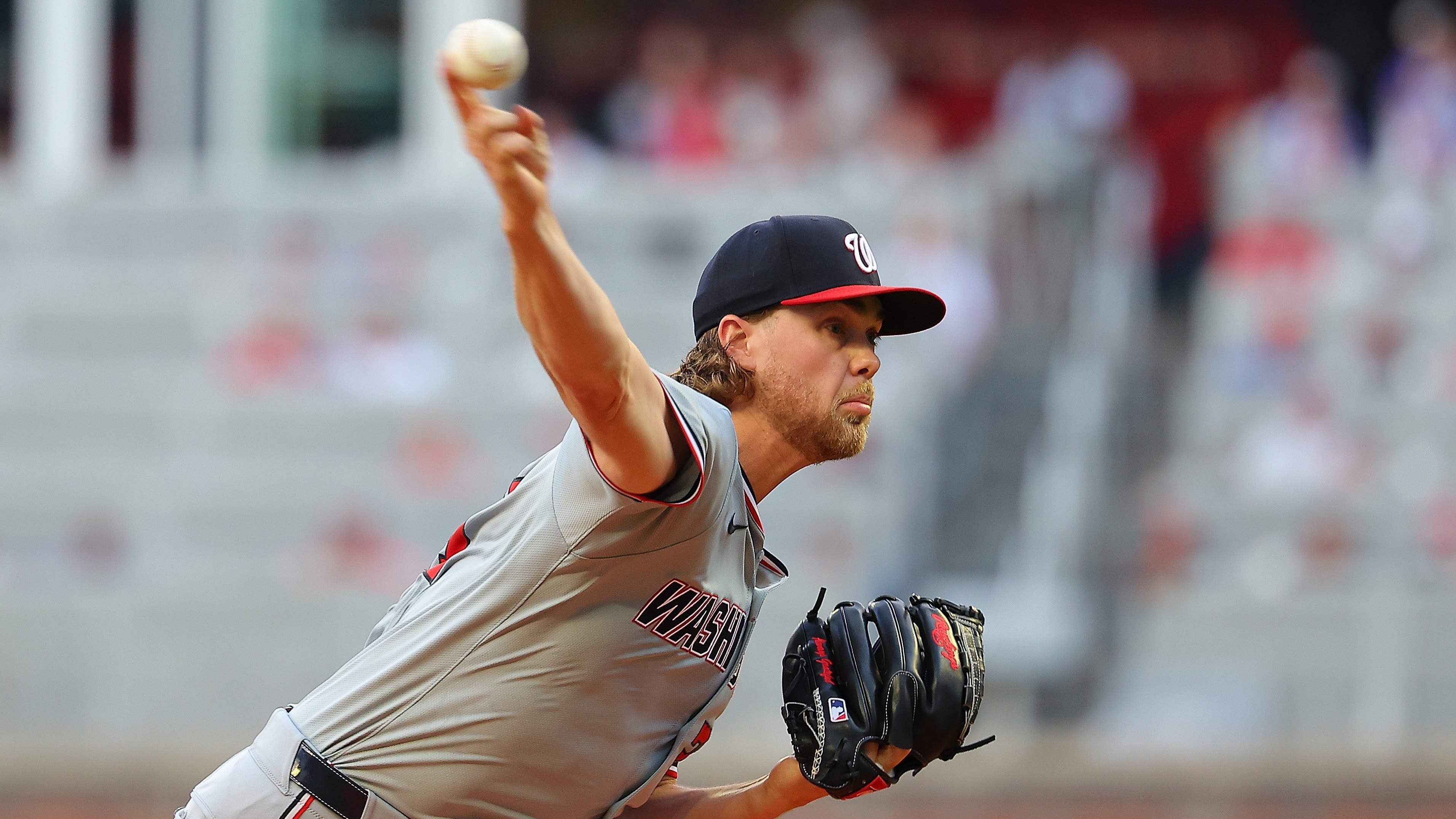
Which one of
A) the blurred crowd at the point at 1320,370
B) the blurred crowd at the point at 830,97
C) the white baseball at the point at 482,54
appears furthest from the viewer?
the blurred crowd at the point at 830,97

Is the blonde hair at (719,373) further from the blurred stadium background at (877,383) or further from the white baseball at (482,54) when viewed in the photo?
the blurred stadium background at (877,383)

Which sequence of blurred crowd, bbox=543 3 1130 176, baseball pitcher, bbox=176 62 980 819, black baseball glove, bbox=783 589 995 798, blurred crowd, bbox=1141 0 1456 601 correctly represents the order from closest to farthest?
baseball pitcher, bbox=176 62 980 819 → black baseball glove, bbox=783 589 995 798 → blurred crowd, bbox=1141 0 1456 601 → blurred crowd, bbox=543 3 1130 176

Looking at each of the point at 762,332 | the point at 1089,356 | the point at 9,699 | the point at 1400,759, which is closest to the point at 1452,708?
the point at 1400,759

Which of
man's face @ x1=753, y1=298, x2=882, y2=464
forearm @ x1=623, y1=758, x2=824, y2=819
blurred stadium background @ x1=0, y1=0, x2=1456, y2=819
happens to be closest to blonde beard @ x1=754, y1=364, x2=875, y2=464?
man's face @ x1=753, y1=298, x2=882, y2=464

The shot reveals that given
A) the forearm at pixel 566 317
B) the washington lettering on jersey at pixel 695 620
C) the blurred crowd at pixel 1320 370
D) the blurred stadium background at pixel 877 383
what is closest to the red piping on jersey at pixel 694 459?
the forearm at pixel 566 317

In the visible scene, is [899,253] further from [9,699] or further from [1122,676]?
[9,699]

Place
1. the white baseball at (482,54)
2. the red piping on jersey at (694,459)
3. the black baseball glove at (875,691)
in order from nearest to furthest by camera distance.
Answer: the white baseball at (482,54), the red piping on jersey at (694,459), the black baseball glove at (875,691)

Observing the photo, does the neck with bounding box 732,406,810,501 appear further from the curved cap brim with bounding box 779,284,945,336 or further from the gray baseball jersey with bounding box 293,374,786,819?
the curved cap brim with bounding box 779,284,945,336

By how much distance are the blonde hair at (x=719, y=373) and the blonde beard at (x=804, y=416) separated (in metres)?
0.03

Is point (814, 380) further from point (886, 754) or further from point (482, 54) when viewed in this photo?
point (482, 54)

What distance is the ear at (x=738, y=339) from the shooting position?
9.70 ft

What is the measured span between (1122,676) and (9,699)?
555cm

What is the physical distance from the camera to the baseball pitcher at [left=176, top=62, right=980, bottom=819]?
262 centimetres

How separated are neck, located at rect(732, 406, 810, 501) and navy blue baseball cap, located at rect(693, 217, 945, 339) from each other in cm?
18
